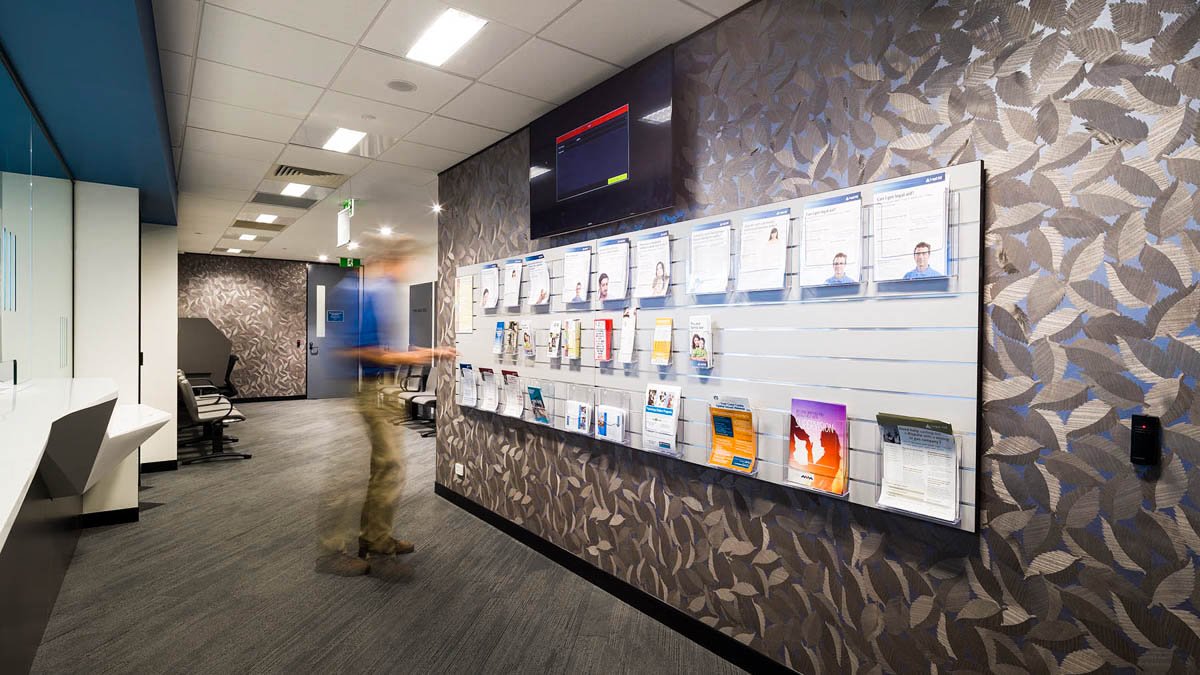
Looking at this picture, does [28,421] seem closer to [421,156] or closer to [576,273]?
[576,273]

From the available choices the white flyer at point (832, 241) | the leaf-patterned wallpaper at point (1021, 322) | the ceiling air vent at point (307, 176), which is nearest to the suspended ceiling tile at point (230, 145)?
the ceiling air vent at point (307, 176)

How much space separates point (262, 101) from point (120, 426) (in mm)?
2018

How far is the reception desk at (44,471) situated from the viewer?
68.4 inches

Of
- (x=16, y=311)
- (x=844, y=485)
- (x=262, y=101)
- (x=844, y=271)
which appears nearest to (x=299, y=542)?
(x=16, y=311)

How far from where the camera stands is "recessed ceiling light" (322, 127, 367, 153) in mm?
3867

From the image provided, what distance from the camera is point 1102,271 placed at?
1.51m

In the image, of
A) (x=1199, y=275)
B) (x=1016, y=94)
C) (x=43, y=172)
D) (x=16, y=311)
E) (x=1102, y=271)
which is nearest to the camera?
(x=1199, y=275)

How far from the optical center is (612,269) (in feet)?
9.59

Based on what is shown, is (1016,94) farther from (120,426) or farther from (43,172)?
(43,172)

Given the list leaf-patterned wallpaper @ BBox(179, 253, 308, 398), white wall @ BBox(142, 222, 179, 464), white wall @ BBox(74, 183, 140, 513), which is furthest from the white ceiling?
leaf-patterned wallpaper @ BBox(179, 253, 308, 398)

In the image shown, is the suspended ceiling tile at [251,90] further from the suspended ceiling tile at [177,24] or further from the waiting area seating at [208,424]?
the waiting area seating at [208,424]

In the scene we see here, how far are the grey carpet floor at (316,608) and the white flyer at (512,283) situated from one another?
1545 millimetres

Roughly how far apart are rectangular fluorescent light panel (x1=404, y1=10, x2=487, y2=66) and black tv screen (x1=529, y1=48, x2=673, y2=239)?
0.70m

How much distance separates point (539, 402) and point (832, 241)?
6.40ft
